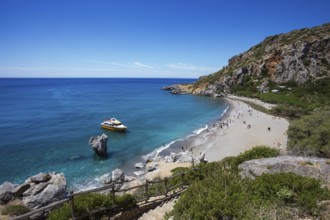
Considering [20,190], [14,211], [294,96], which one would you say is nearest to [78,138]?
[20,190]

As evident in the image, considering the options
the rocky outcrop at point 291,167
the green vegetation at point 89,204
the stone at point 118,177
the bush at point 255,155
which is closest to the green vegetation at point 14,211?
the green vegetation at point 89,204

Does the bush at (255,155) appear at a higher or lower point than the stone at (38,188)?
higher

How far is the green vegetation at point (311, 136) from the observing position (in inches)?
845

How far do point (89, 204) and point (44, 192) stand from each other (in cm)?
1158

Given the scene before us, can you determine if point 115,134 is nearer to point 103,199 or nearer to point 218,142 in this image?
point 218,142

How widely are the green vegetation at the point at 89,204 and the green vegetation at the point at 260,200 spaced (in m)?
2.40

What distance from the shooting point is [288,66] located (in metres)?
95.6

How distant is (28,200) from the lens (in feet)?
58.7

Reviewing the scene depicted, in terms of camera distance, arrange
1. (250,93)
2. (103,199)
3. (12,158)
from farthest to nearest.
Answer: (250,93) < (12,158) < (103,199)

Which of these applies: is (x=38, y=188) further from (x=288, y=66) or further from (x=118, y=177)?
(x=288, y=66)

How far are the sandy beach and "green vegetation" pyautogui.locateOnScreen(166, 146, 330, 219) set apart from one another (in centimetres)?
1506

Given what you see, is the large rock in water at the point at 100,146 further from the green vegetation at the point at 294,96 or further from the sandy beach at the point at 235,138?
the green vegetation at the point at 294,96

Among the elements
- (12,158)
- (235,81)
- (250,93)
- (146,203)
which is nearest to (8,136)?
(12,158)

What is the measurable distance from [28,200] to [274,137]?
3617cm
